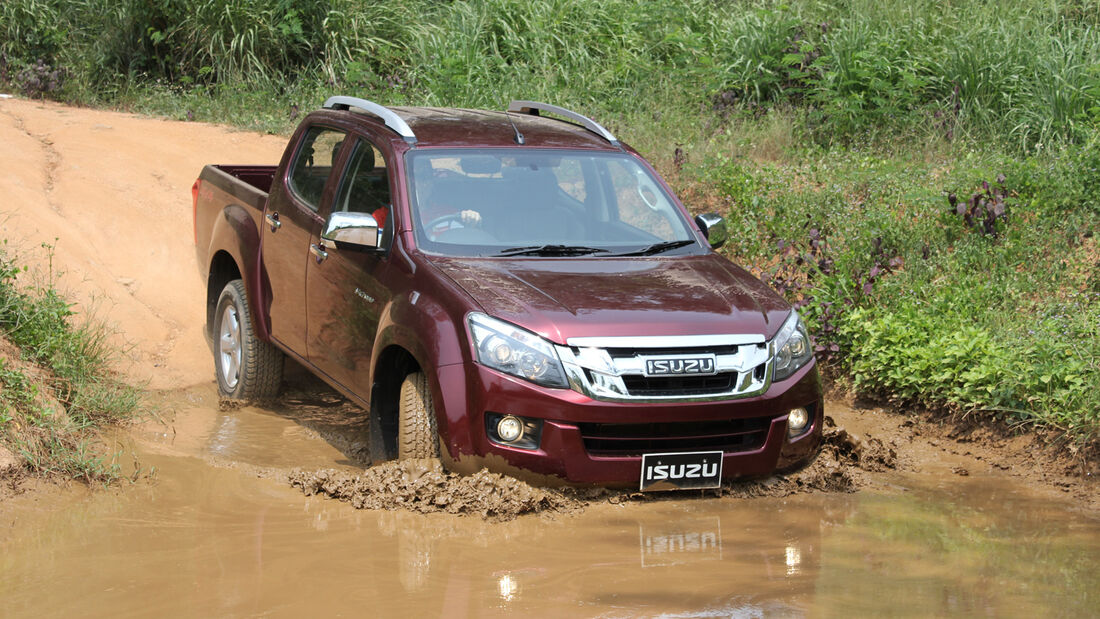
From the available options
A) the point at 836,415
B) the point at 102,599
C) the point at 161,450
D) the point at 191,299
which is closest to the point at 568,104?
the point at 191,299

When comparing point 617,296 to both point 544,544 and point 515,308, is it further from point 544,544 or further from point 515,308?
point 544,544

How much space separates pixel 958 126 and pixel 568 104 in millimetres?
3891

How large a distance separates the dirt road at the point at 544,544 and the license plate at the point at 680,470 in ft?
0.58

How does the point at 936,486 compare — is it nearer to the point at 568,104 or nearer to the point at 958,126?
the point at 958,126

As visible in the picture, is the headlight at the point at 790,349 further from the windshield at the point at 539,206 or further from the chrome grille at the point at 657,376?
the windshield at the point at 539,206

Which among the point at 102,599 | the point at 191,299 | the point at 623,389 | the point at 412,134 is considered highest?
the point at 412,134

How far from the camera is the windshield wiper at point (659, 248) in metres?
5.77

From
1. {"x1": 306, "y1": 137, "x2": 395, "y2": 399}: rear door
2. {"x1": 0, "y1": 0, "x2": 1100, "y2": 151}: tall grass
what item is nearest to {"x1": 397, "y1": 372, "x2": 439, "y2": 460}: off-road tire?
{"x1": 306, "y1": 137, "x2": 395, "y2": 399}: rear door

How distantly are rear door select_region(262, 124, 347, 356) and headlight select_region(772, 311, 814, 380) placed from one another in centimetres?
249

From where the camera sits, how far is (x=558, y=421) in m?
4.71

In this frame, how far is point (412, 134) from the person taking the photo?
598 cm

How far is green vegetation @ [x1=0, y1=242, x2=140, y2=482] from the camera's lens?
5379mm

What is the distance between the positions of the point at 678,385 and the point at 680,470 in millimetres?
349

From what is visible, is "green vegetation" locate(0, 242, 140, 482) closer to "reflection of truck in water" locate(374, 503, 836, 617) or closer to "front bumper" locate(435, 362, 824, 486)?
"reflection of truck in water" locate(374, 503, 836, 617)
